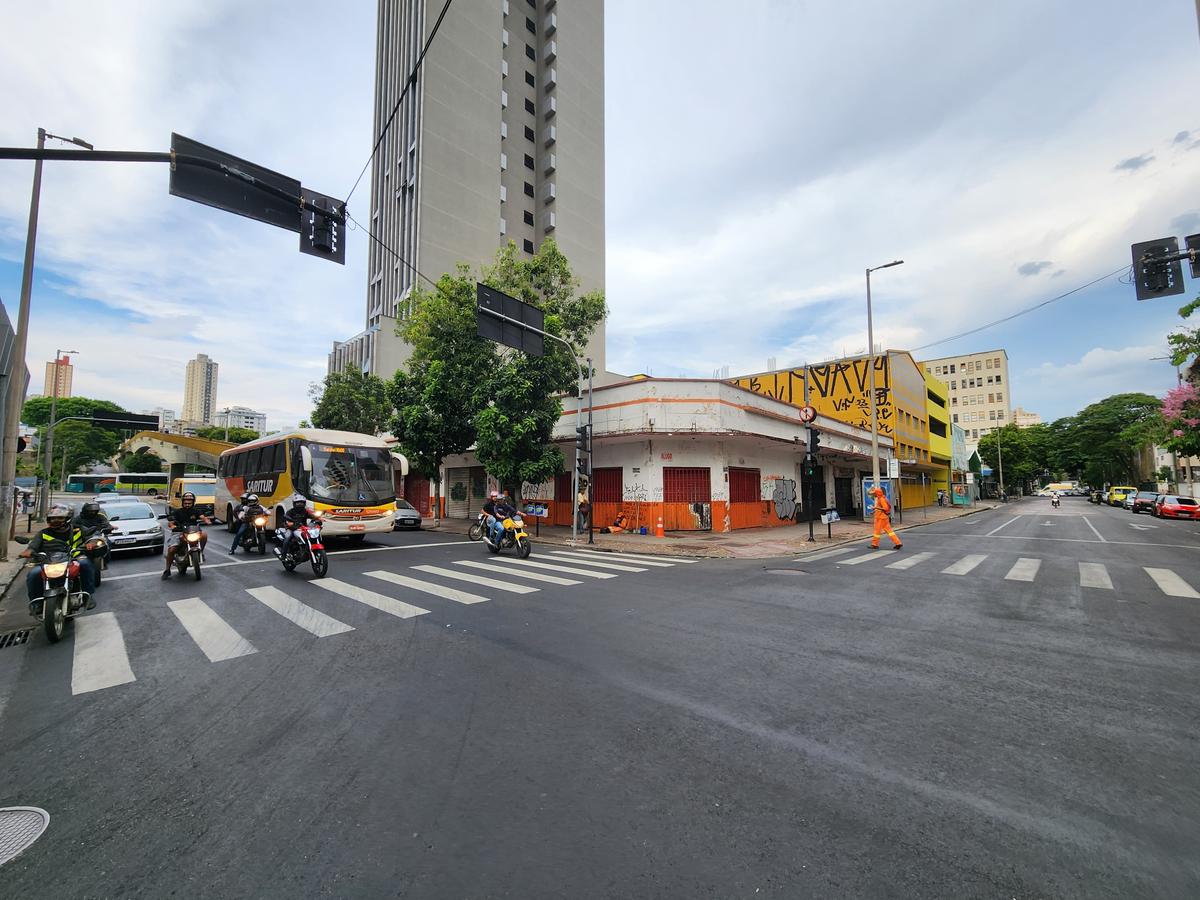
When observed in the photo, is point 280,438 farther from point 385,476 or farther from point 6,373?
point 6,373

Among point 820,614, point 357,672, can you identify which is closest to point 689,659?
point 820,614

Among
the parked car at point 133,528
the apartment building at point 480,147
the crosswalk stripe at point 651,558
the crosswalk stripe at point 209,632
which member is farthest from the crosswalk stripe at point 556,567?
the apartment building at point 480,147

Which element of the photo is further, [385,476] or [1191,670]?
[385,476]

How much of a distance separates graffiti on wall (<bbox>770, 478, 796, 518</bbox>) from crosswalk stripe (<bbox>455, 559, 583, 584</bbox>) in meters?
15.1

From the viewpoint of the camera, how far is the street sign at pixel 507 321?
13633 mm

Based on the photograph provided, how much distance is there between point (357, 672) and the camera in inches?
187

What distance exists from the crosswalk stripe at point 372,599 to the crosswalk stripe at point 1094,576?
437 inches

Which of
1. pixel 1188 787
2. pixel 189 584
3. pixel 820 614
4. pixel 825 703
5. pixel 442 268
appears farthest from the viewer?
pixel 442 268

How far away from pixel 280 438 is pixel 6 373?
21.4 feet

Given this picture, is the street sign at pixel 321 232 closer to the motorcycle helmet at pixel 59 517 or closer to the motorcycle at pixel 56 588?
the motorcycle helmet at pixel 59 517

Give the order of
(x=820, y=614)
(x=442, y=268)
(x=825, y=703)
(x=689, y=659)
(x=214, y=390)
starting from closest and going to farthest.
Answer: (x=825, y=703), (x=689, y=659), (x=820, y=614), (x=442, y=268), (x=214, y=390)

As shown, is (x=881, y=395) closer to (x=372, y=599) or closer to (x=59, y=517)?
(x=372, y=599)

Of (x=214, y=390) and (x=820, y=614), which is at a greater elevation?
(x=214, y=390)

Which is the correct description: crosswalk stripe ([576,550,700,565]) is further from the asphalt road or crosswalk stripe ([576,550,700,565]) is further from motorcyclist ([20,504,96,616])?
motorcyclist ([20,504,96,616])
